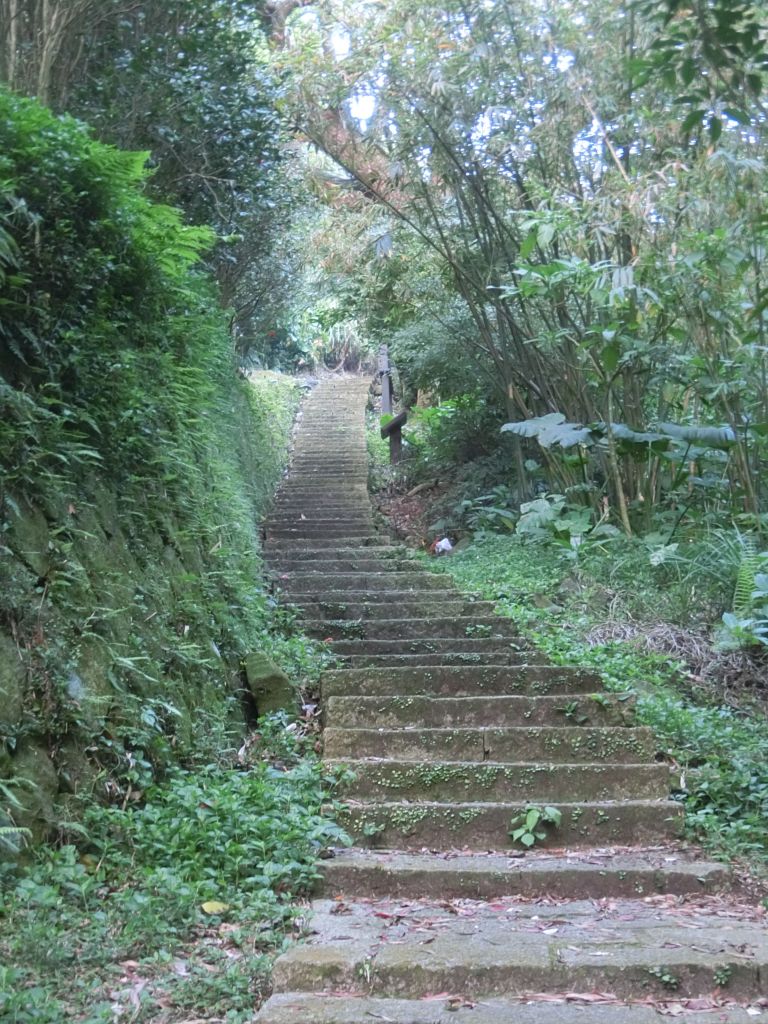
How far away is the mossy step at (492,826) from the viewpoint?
4074mm

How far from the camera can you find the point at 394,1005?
274 cm

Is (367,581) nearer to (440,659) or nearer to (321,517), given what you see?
(440,659)

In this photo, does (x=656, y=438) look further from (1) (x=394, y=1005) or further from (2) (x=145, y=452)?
(1) (x=394, y=1005)

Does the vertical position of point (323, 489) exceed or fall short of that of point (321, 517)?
it exceeds it

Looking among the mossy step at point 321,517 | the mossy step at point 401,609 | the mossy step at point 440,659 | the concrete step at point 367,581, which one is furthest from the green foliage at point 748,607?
the mossy step at point 321,517

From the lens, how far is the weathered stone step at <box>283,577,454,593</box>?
7844mm

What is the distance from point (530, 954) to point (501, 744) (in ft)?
5.55

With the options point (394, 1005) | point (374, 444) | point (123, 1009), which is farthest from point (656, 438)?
point (374, 444)

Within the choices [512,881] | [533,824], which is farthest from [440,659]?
[512,881]

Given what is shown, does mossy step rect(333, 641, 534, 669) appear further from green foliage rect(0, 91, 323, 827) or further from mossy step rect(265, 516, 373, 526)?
mossy step rect(265, 516, 373, 526)

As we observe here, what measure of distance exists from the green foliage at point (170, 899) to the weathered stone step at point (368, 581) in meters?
3.74

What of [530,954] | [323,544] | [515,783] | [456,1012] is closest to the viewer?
[456,1012]

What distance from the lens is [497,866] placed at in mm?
3764

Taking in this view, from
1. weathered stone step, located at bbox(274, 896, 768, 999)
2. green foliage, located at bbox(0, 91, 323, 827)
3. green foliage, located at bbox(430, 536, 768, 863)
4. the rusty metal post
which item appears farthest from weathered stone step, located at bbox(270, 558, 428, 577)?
the rusty metal post
